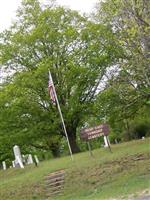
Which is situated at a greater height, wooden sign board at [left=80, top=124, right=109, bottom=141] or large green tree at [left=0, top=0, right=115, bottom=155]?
large green tree at [left=0, top=0, right=115, bottom=155]

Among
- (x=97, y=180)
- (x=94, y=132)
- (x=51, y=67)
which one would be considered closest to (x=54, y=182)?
(x=97, y=180)

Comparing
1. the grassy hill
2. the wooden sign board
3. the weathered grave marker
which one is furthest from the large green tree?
the weathered grave marker

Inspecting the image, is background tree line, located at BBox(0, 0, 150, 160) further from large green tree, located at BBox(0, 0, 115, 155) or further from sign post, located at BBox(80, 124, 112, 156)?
sign post, located at BBox(80, 124, 112, 156)

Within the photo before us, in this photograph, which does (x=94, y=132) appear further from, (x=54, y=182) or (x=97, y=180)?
(x=97, y=180)

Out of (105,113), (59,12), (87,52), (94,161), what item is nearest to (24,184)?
(94,161)

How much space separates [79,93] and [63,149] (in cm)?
2492

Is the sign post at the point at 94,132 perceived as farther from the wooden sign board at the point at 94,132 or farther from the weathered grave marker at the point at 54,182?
the weathered grave marker at the point at 54,182

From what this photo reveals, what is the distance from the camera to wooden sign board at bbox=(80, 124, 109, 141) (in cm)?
2444

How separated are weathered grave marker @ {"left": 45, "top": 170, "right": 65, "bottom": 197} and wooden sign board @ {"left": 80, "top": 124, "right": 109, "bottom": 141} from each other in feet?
8.45

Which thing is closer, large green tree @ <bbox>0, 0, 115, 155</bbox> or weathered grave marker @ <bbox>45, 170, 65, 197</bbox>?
weathered grave marker @ <bbox>45, 170, 65, 197</bbox>

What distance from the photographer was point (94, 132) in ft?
80.7

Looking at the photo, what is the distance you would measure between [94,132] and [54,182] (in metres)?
4.30

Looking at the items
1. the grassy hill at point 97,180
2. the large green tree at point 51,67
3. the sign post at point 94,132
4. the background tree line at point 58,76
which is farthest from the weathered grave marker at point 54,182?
the large green tree at point 51,67

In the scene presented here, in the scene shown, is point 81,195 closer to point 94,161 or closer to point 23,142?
point 94,161
